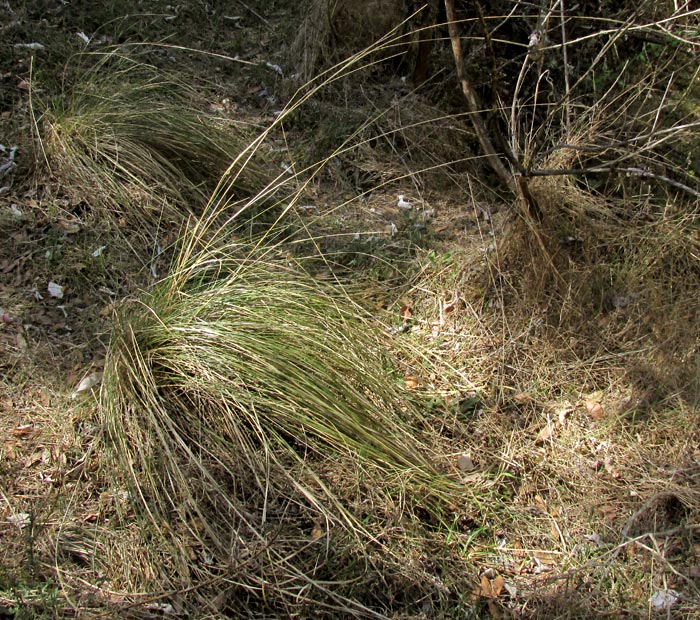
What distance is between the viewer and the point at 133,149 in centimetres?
401

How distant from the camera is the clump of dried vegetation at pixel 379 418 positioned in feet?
8.31

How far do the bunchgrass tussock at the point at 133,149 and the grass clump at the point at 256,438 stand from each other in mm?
1075

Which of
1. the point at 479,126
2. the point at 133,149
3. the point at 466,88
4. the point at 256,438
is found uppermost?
the point at 466,88

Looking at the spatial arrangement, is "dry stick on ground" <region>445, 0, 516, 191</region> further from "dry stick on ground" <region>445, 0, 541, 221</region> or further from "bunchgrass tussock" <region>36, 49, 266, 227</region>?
"bunchgrass tussock" <region>36, 49, 266, 227</region>

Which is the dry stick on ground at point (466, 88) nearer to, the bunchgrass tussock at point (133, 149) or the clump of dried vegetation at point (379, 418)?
the clump of dried vegetation at point (379, 418)

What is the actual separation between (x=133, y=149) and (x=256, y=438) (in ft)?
6.21

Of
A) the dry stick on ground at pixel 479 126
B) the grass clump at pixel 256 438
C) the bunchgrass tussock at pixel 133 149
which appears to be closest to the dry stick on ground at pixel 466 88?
the dry stick on ground at pixel 479 126

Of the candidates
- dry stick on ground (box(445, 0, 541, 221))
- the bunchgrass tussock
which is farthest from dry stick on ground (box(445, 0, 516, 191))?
the bunchgrass tussock

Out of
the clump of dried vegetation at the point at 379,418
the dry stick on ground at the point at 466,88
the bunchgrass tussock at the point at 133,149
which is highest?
the dry stick on ground at the point at 466,88

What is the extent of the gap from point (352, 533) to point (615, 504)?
992mm

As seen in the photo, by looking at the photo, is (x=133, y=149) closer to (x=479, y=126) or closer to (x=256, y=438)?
(x=479, y=126)

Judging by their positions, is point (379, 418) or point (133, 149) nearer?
point (379, 418)

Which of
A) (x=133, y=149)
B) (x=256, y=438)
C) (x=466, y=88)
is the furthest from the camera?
(x=133, y=149)

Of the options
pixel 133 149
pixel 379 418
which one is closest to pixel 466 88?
pixel 379 418
